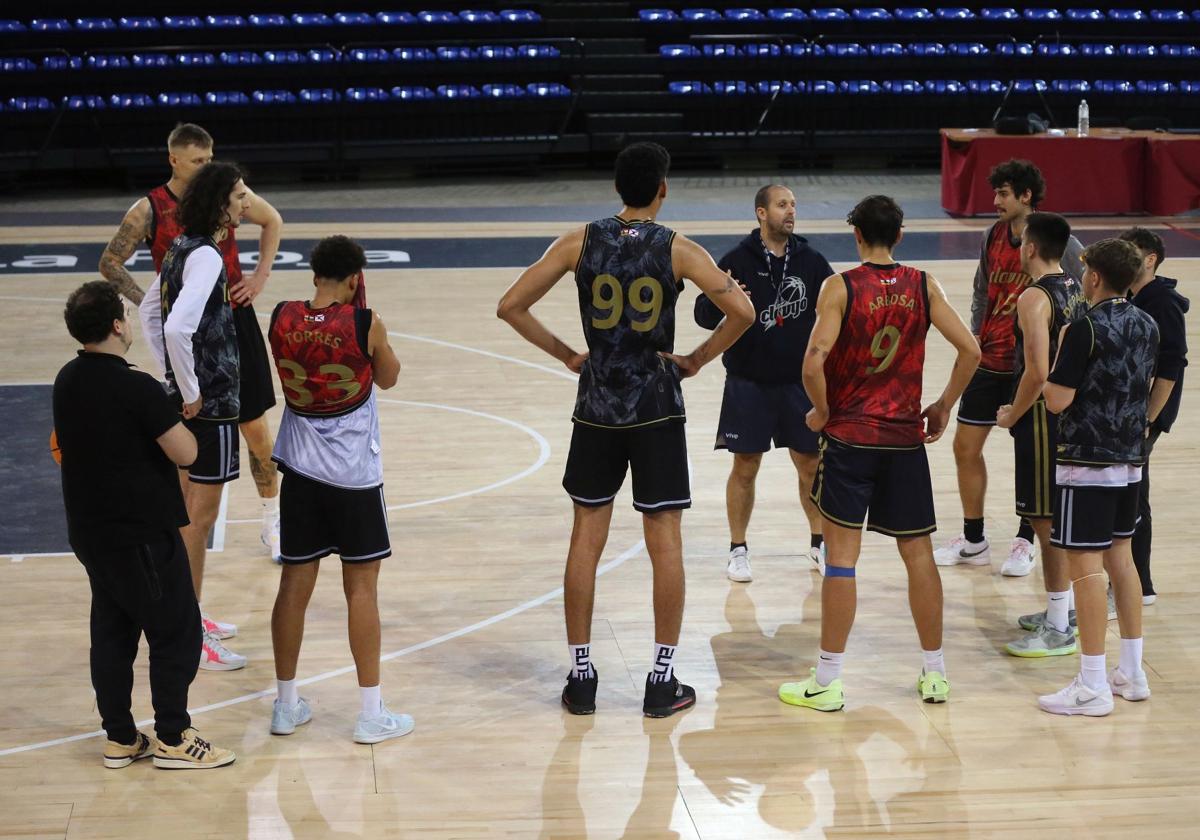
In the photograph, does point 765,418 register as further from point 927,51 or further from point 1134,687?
point 927,51

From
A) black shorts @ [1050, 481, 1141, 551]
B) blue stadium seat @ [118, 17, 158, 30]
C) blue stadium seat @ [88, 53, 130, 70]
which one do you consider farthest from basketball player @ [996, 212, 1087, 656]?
blue stadium seat @ [118, 17, 158, 30]

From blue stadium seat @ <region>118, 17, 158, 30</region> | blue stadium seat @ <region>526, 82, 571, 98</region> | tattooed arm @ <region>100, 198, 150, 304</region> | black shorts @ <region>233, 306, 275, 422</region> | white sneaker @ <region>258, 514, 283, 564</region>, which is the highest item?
blue stadium seat @ <region>118, 17, 158, 30</region>

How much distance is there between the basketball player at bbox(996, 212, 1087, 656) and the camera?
16.8 feet

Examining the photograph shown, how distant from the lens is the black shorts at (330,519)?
15.2ft

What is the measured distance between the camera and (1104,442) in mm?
4758

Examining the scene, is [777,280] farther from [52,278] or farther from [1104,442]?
[52,278]

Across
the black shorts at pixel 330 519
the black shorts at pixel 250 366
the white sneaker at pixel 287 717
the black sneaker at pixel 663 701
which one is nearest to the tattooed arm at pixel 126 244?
the black shorts at pixel 250 366

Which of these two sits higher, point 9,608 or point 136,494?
point 136,494

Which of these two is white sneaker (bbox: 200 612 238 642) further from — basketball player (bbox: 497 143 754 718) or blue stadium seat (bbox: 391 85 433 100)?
blue stadium seat (bbox: 391 85 433 100)

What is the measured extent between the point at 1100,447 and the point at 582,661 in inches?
74.5

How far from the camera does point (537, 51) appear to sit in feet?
60.6

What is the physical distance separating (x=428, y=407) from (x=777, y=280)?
10.9 ft

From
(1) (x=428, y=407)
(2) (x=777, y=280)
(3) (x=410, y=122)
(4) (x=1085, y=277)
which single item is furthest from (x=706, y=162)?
(4) (x=1085, y=277)

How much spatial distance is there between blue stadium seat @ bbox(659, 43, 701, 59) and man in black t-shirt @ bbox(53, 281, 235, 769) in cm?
1527
